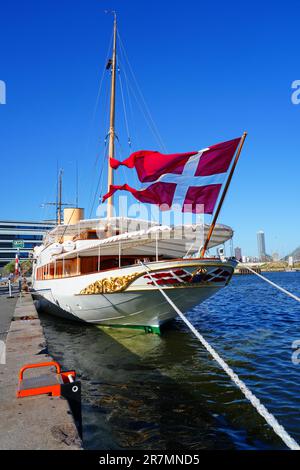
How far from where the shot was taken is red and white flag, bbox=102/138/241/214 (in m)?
9.64

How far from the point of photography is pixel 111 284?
41.9ft

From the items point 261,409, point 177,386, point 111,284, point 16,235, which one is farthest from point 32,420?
point 16,235

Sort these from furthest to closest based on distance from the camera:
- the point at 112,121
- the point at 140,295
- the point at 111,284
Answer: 1. the point at 112,121
2. the point at 111,284
3. the point at 140,295

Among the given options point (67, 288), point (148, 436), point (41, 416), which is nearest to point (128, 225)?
point (67, 288)

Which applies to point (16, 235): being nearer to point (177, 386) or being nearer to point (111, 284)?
point (111, 284)

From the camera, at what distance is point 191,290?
40.9 feet

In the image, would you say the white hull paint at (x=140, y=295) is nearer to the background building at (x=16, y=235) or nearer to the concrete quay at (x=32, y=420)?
the concrete quay at (x=32, y=420)

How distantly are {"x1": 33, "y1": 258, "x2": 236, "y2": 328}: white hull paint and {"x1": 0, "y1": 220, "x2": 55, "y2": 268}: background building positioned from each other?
316 feet

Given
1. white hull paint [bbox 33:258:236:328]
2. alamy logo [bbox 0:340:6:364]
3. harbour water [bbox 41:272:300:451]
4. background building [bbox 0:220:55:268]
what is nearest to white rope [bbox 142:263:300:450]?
harbour water [bbox 41:272:300:451]

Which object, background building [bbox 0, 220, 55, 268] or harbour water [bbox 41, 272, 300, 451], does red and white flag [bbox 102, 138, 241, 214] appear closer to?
harbour water [bbox 41, 272, 300, 451]

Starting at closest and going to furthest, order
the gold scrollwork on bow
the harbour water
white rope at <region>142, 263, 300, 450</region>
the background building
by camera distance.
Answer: white rope at <region>142, 263, 300, 450</region>
the harbour water
the gold scrollwork on bow
the background building

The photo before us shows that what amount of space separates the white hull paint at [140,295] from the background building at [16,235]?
96.3 metres

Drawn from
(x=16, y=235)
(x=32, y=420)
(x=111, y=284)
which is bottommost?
(x=32, y=420)

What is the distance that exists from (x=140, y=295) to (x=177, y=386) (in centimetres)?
454
